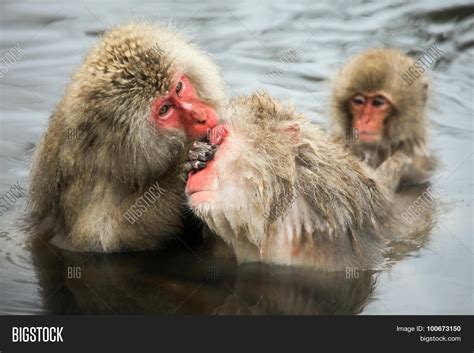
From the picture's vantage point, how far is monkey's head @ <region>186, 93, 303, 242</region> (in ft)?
22.6

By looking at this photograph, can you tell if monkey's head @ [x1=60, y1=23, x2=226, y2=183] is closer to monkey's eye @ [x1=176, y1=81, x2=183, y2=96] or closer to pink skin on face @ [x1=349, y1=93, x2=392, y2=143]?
monkey's eye @ [x1=176, y1=81, x2=183, y2=96]

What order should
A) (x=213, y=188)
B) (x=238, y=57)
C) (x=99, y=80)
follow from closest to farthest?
(x=213, y=188)
(x=99, y=80)
(x=238, y=57)

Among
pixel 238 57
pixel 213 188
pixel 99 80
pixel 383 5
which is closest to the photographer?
pixel 213 188

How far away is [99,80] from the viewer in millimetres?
7359

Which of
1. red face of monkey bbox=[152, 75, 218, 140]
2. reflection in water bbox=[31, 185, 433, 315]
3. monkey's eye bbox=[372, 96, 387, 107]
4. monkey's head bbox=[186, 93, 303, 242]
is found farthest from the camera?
monkey's eye bbox=[372, 96, 387, 107]

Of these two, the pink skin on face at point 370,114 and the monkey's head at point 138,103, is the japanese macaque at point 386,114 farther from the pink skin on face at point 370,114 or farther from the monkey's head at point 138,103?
the monkey's head at point 138,103

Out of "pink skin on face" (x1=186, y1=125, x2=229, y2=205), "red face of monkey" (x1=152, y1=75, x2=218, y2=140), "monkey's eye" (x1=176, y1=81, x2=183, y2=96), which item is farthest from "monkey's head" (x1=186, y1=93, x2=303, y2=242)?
"monkey's eye" (x1=176, y1=81, x2=183, y2=96)

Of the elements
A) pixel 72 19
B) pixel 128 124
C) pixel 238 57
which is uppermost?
pixel 72 19

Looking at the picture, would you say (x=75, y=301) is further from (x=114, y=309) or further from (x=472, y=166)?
(x=472, y=166)

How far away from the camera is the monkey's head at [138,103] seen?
7293 millimetres

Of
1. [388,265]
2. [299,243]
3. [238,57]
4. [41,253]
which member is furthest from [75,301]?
[238,57]

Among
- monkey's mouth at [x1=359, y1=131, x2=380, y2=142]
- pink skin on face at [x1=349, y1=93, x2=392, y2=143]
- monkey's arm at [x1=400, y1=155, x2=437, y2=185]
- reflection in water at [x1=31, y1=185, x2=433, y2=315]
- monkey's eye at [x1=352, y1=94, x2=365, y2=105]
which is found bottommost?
reflection in water at [x1=31, y1=185, x2=433, y2=315]

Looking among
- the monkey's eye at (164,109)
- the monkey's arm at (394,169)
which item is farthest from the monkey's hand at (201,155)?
the monkey's arm at (394,169)

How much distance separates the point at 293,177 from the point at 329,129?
3.40 meters
